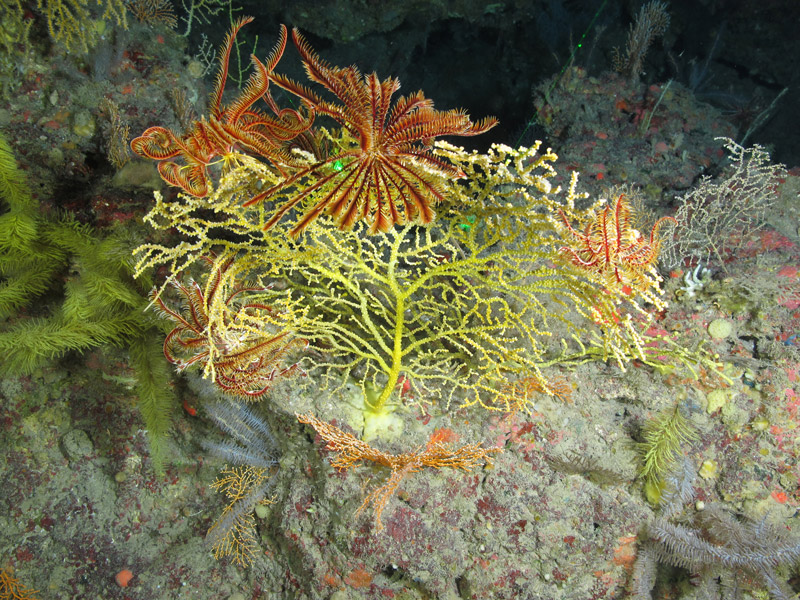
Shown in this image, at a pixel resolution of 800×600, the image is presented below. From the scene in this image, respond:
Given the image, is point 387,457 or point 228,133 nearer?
point 228,133

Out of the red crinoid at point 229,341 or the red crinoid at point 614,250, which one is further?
the red crinoid at point 229,341

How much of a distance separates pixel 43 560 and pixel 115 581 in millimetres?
640

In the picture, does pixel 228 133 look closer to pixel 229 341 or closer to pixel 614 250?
pixel 229 341

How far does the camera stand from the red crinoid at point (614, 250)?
1984mm

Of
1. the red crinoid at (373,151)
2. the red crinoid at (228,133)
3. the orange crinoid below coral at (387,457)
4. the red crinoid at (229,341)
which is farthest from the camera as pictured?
the orange crinoid below coral at (387,457)

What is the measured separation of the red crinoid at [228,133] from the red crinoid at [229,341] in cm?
61

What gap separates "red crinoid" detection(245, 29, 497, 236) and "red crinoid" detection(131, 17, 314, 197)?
163mm

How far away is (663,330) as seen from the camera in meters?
3.51

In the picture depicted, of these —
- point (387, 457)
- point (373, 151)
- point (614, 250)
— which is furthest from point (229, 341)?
point (614, 250)

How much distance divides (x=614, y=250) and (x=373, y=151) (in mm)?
1235

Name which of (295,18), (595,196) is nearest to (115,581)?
(595,196)

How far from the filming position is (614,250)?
6.66 ft

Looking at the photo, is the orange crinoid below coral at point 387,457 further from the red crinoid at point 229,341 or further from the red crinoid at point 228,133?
the red crinoid at point 228,133

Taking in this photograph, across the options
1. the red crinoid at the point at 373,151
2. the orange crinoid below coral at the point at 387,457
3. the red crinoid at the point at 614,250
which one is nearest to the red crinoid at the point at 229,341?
the orange crinoid below coral at the point at 387,457
